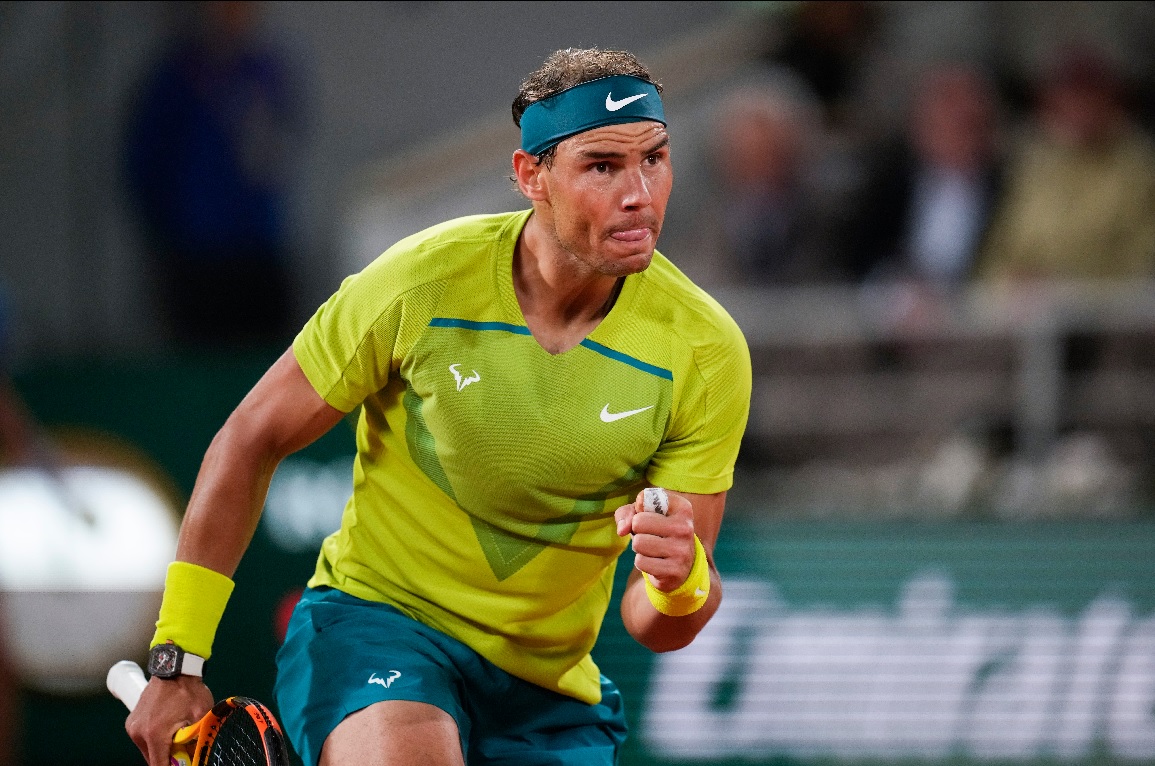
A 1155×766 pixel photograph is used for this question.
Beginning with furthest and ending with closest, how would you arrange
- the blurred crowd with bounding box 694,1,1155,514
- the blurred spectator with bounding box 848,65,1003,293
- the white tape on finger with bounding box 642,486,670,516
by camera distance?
1. the blurred spectator with bounding box 848,65,1003,293
2. the blurred crowd with bounding box 694,1,1155,514
3. the white tape on finger with bounding box 642,486,670,516

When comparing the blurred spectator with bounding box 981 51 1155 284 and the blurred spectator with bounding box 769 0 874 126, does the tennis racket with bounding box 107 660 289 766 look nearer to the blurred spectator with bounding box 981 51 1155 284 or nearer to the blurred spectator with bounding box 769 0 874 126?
the blurred spectator with bounding box 981 51 1155 284

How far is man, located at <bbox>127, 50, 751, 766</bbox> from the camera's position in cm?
343

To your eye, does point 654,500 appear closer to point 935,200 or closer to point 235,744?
point 235,744

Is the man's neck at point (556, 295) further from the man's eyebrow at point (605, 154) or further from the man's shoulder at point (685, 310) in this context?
the man's eyebrow at point (605, 154)

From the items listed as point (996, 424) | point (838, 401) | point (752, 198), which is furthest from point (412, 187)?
point (996, 424)

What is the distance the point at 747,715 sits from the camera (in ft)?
19.6

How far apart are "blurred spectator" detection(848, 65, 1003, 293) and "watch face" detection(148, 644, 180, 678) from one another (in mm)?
4624

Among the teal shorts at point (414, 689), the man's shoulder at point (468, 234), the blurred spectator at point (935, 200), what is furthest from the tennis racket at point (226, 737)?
the blurred spectator at point (935, 200)

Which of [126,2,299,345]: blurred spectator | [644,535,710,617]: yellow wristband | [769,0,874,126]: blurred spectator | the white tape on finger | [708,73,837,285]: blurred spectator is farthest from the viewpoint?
[769,0,874,126]: blurred spectator

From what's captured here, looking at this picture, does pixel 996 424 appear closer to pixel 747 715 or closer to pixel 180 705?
pixel 747 715

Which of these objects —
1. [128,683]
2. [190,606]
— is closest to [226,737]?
[190,606]

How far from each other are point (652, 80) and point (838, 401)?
3.98 m

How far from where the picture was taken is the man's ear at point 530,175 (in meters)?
3.54

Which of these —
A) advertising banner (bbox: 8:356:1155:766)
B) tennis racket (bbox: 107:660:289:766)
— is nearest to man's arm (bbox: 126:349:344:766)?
tennis racket (bbox: 107:660:289:766)
